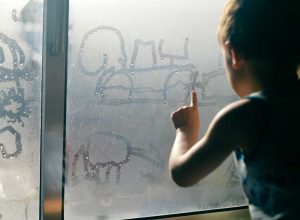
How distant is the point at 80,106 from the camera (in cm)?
129

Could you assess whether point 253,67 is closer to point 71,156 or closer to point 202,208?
point 71,156

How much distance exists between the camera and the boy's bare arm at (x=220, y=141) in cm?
84

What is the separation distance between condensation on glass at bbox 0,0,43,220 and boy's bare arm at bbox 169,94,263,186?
51 cm

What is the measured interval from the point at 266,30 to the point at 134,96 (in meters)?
0.57

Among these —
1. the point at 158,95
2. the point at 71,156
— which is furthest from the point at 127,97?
the point at 71,156

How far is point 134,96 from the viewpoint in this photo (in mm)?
1359

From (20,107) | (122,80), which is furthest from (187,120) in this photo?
(20,107)

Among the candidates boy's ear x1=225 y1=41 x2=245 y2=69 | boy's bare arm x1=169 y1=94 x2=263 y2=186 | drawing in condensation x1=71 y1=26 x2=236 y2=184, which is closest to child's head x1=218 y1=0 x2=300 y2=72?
boy's ear x1=225 y1=41 x2=245 y2=69

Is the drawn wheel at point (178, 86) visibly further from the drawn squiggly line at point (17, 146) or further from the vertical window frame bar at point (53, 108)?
the drawn squiggly line at point (17, 146)

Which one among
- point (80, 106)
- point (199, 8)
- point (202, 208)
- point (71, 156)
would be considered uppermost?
point (199, 8)

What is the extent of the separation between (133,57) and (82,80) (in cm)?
17

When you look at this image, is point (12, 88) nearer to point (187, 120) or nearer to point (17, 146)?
point (17, 146)

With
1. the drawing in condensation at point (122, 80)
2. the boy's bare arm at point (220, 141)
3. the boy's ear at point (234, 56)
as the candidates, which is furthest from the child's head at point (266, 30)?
the drawing in condensation at point (122, 80)

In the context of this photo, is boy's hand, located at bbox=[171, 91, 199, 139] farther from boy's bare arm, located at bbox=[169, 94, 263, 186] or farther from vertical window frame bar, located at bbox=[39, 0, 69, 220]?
vertical window frame bar, located at bbox=[39, 0, 69, 220]
